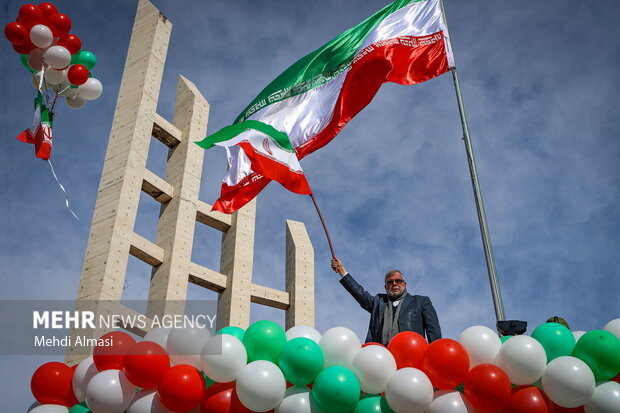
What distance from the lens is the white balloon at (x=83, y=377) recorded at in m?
4.13

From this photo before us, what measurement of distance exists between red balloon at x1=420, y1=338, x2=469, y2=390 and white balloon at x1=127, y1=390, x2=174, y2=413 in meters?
1.67

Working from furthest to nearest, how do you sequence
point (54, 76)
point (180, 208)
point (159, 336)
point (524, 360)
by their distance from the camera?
point (180, 208), point (54, 76), point (159, 336), point (524, 360)

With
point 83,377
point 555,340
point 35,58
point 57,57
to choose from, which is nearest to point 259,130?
point 57,57

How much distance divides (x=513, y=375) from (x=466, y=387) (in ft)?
1.01

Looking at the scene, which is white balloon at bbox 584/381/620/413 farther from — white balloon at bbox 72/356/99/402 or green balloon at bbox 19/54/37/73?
green balloon at bbox 19/54/37/73

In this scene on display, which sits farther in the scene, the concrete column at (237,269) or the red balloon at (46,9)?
the concrete column at (237,269)

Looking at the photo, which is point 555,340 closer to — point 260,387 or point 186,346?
point 260,387

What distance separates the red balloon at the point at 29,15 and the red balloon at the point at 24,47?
21 cm

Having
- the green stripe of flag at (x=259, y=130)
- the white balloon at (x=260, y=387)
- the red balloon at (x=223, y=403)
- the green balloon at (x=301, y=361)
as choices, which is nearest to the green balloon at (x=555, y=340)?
the green balloon at (x=301, y=361)

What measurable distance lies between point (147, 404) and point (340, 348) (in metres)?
1.31

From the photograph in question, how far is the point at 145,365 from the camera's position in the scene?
3.82 m

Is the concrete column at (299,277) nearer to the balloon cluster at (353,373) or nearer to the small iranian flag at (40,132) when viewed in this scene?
the small iranian flag at (40,132)

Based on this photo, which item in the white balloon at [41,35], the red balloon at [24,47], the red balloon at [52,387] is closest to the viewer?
the red balloon at [52,387]

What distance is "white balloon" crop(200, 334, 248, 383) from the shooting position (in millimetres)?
3723
